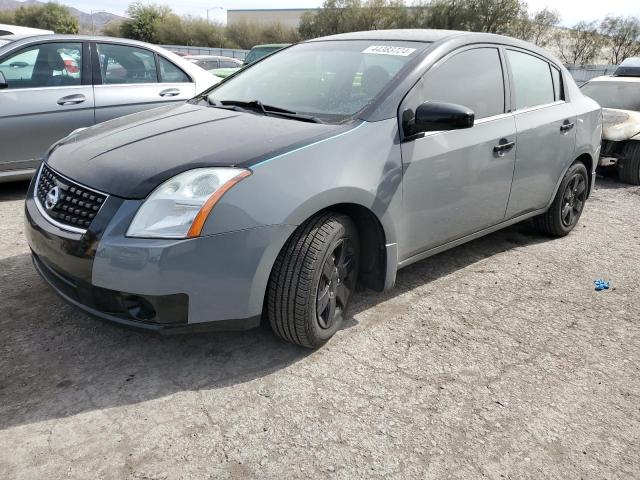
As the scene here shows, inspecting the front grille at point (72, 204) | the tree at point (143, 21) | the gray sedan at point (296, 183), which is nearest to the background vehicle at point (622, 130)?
the gray sedan at point (296, 183)

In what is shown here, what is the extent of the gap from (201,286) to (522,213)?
2725 millimetres

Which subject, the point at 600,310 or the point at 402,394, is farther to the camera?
the point at 600,310

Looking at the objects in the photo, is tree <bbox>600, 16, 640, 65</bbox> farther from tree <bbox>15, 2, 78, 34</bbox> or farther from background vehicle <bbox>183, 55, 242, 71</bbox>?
tree <bbox>15, 2, 78, 34</bbox>

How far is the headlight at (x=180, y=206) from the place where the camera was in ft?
7.52

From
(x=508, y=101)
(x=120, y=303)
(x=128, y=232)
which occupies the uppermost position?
(x=508, y=101)

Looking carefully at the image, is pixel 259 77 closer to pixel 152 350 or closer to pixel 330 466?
pixel 152 350

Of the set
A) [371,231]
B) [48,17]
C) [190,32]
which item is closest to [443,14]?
[190,32]

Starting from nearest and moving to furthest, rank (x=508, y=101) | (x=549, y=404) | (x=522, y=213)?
(x=549, y=404) < (x=508, y=101) < (x=522, y=213)

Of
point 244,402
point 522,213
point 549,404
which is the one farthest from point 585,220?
point 244,402

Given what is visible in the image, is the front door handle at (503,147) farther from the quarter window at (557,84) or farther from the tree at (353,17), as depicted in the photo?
the tree at (353,17)

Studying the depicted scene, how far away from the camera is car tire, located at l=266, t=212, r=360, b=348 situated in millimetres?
2543

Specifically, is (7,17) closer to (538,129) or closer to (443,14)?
(443,14)

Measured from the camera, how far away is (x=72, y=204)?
8.20 ft

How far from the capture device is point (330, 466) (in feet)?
6.79
